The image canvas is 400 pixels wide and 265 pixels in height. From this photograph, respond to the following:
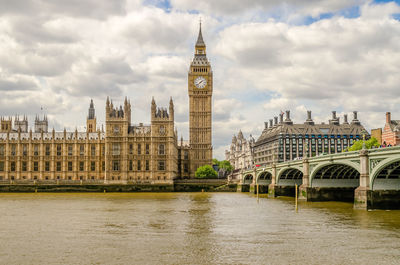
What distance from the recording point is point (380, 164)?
137 ft

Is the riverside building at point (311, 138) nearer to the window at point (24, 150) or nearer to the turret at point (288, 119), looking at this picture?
the turret at point (288, 119)

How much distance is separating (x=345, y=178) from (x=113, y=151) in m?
62.7

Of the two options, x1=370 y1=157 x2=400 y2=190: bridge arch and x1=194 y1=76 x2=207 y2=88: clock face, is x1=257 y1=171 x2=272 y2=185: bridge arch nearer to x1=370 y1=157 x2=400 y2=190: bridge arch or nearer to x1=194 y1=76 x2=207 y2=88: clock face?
x1=194 y1=76 x2=207 y2=88: clock face

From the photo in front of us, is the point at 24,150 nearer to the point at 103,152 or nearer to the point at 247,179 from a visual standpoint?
the point at 103,152

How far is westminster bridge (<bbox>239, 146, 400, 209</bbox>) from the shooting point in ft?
143

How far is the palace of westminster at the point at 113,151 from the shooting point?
111m

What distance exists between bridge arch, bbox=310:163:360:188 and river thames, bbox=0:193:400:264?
58.8ft

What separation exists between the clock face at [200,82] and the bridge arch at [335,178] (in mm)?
70755

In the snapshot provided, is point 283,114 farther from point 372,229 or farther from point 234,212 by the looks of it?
point 372,229

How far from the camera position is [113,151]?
111 metres

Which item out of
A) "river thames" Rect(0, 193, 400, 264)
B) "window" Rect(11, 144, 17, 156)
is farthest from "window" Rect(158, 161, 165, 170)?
"river thames" Rect(0, 193, 400, 264)

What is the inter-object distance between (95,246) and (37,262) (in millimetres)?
4407

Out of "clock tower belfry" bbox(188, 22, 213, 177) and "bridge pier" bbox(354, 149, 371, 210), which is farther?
"clock tower belfry" bbox(188, 22, 213, 177)

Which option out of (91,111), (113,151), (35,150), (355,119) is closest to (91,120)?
(91,111)
